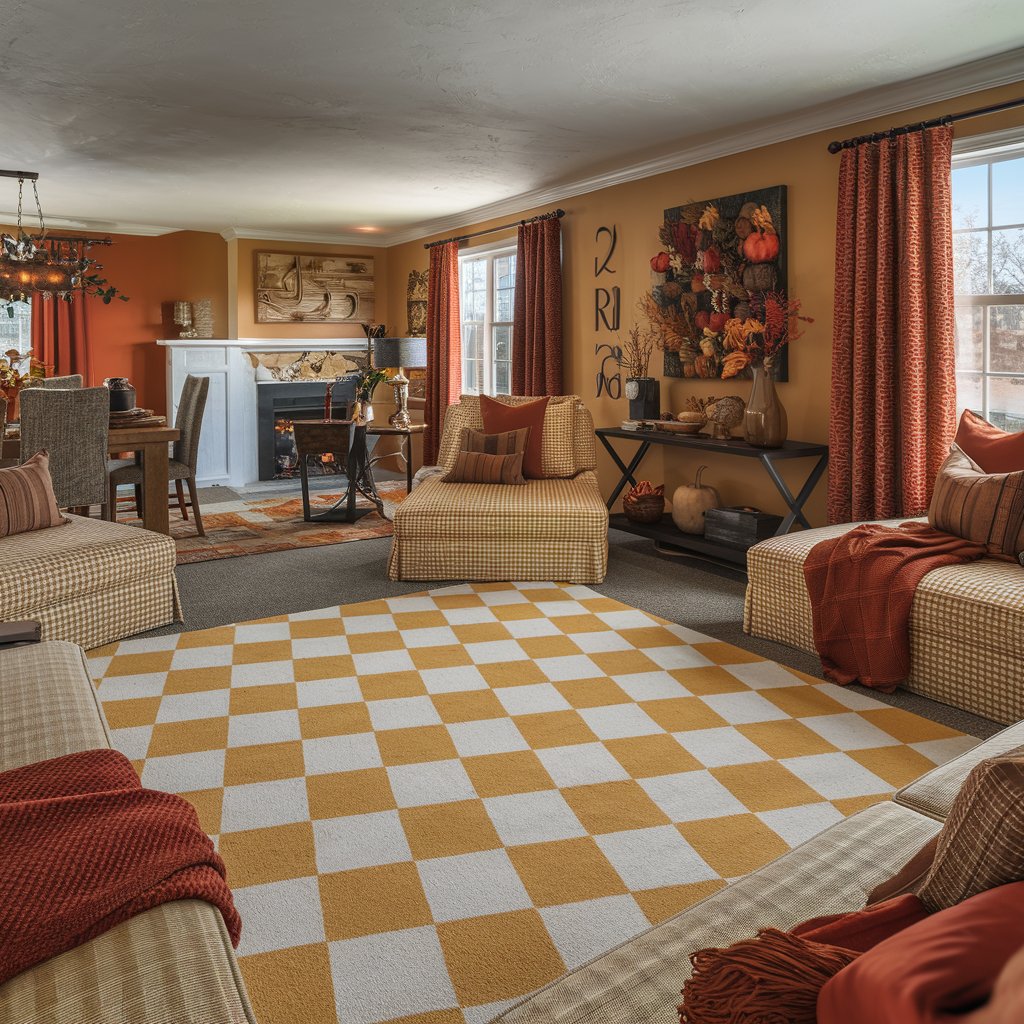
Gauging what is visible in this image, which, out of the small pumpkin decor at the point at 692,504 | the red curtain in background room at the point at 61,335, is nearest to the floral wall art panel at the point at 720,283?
the small pumpkin decor at the point at 692,504

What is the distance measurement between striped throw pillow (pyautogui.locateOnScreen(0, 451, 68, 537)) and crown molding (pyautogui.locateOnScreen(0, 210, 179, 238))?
5031 mm

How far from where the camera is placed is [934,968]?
751mm

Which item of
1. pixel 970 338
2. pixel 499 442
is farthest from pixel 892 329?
pixel 499 442

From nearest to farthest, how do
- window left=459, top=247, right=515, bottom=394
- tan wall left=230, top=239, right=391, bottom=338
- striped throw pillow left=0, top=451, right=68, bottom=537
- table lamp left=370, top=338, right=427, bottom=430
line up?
striped throw pillow left=0, top=451, right=68, bottom=537
table lamp left=370, top=338, right=427, bottom=430
window left=459, top=247, right=515, bottom=394
tan wall left=230, top=239, right=391, bottom=338

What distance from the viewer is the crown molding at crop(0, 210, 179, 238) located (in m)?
7.88

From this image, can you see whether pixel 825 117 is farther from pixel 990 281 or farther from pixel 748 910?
pixel 748 910

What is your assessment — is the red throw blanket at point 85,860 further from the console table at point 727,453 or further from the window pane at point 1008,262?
the window pane at point 1008,262

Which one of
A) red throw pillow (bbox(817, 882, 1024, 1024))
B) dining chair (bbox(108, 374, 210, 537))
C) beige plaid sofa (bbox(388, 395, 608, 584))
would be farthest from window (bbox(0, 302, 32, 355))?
red throw pillow (bbox(817, 882, 1024, 1024))

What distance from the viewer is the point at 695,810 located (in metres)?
2.34

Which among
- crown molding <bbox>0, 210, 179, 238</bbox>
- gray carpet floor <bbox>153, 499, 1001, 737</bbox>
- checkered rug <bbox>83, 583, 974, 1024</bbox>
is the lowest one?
checkered rug <bbox>83, 583, 974, 1024</bbox>

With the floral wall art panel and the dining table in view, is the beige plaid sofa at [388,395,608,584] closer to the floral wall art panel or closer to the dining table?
the floral wall art panel

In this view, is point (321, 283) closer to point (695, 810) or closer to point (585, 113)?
point (585, 113)

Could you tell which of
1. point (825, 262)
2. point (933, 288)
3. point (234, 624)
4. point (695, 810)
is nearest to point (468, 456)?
point (234, 624)

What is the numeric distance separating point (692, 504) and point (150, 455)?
3060 mm
